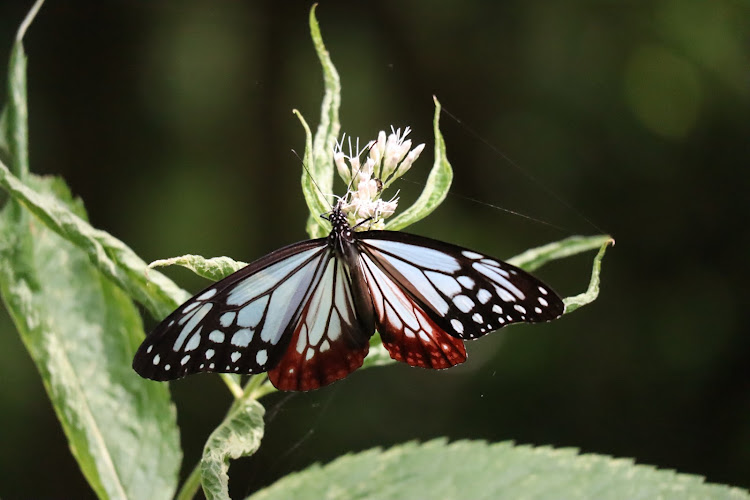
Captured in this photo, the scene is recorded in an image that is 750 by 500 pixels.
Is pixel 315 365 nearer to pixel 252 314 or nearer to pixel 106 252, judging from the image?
Answer: pixel 252 314

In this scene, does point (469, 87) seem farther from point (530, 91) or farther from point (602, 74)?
point (602, 74)

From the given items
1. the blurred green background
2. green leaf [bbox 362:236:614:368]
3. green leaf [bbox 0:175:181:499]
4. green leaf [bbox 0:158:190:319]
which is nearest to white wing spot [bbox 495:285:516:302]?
green leaf [bbox 362:236:614:368]

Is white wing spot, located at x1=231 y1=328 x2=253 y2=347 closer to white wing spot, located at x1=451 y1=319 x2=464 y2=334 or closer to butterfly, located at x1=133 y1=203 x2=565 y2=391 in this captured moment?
butterfly, located at x1=133 y1=203 x2=565 y2=391

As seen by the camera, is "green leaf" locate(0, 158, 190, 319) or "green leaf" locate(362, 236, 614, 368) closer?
"green leaf" locate(0, 158, 190, 319)

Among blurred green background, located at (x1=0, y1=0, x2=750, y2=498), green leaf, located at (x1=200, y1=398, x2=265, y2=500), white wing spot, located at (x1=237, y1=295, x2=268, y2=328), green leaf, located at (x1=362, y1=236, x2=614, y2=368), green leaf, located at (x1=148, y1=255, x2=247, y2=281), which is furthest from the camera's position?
blurred green background, located at (x1=0, y1=0, x2=750, y2=498)

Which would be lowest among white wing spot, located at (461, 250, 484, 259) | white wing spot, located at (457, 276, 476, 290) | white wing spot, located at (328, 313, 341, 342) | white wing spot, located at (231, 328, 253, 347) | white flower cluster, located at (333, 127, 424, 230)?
white wing spot, located at (328, 313, 341, 342)

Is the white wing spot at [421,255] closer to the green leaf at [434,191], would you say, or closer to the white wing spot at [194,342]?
the green leaf at [434,191]

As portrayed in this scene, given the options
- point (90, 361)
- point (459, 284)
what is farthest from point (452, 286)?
point (90, 361)
